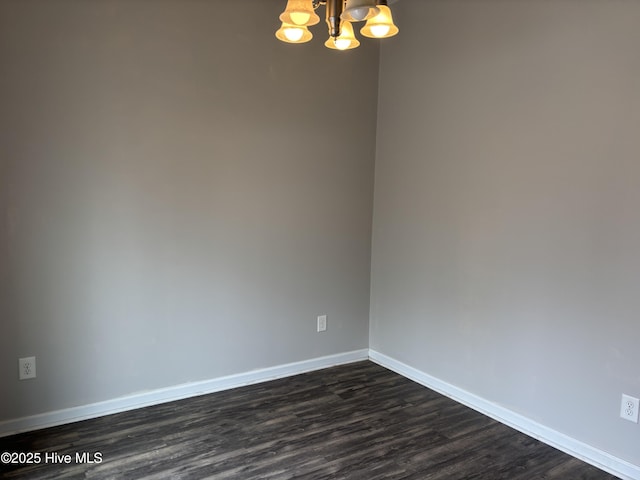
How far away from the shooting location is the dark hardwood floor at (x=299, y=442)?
225cm

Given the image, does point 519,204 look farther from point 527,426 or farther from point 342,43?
point 342,43

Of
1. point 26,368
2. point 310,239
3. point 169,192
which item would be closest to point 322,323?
point 310,239

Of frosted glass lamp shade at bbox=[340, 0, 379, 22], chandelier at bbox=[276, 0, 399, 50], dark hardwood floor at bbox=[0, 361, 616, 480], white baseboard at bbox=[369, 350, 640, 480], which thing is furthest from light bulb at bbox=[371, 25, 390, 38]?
white baseboard at bbox=[369, 350, 640, 480]

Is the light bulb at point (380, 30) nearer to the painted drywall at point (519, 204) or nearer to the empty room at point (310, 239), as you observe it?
the empty room at point (310, 239)

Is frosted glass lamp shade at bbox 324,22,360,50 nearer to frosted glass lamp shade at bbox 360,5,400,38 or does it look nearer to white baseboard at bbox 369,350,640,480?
frosted glass lamp shade at bbox 360,5,400,38

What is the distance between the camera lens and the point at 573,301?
2410mm

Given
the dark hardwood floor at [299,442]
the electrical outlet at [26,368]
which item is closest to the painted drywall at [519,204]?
the dark hardwood floor at [299,442]

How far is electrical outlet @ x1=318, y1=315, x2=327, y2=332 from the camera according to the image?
3541 millimetres

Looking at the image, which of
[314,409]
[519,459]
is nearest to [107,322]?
[314,409]

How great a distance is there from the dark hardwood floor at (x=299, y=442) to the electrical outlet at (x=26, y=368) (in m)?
0.31

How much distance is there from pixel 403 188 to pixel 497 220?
2.74 feet

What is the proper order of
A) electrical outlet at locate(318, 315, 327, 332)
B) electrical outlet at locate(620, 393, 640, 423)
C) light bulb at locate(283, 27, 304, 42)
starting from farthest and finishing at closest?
electrical outlet at locate(318, 315, 327, 332), electrical outlet at locate(620, 393, 640, 423), light bulb at locate(283, 27, 304, 42)

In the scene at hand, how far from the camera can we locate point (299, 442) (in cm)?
251

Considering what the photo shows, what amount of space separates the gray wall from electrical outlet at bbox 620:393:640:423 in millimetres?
1897
